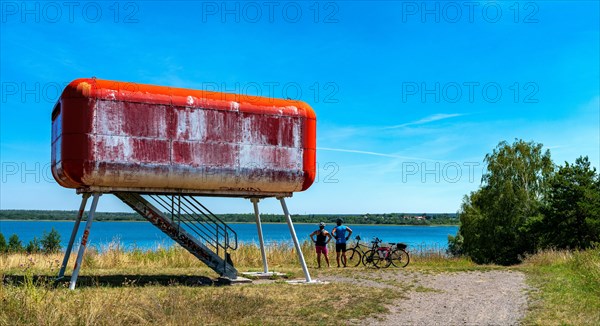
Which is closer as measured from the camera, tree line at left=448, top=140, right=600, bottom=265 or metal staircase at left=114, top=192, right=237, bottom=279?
metal staircase at left=114, top=192, right=237, bottom=279

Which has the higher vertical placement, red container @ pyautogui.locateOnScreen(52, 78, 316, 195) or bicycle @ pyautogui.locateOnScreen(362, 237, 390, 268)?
red container @ pyautogui.locateOnScreen(52, 78, 316, 195)

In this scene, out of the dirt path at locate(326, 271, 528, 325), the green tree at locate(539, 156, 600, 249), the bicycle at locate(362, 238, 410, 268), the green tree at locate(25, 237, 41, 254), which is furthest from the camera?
the green tree at locate(539, 156, 600, 249)

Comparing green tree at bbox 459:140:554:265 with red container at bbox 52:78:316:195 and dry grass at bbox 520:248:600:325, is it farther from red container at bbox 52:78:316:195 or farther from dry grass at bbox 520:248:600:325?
red container at bbox 52:78:316:195

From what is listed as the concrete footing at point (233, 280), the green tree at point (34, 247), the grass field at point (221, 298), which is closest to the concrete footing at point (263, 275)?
the grass field at point (221, 298)

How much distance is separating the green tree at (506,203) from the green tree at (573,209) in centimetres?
1185

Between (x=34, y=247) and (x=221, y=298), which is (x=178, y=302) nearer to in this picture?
(x=221, y=298)

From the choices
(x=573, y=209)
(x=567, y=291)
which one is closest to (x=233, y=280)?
(x=567, y=291)

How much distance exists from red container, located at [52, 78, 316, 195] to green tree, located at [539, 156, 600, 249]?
82.7 feet

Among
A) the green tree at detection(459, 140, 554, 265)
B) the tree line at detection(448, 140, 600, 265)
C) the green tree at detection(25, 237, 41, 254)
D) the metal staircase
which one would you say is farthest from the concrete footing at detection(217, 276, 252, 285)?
the green tree at detection(459, 140, 554, 265)

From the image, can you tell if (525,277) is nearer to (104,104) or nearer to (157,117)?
(157,117)

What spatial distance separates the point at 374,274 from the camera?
21.4 metres

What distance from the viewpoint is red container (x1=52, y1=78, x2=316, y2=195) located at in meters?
15.8

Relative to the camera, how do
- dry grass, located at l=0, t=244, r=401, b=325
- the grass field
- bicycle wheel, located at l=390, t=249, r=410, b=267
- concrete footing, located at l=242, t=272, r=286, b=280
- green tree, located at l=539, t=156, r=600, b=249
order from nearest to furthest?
dry grass, located at l=0, t=244, r=401, b=325
the grass field
concrete footing, located at l=242, t=272, r=286, b=280
bicycle wheel, located at l=390, t=249, r=410, b=267
green tree, located at l=539, t=156, r=600, b=249

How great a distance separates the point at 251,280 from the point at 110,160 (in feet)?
19.9
